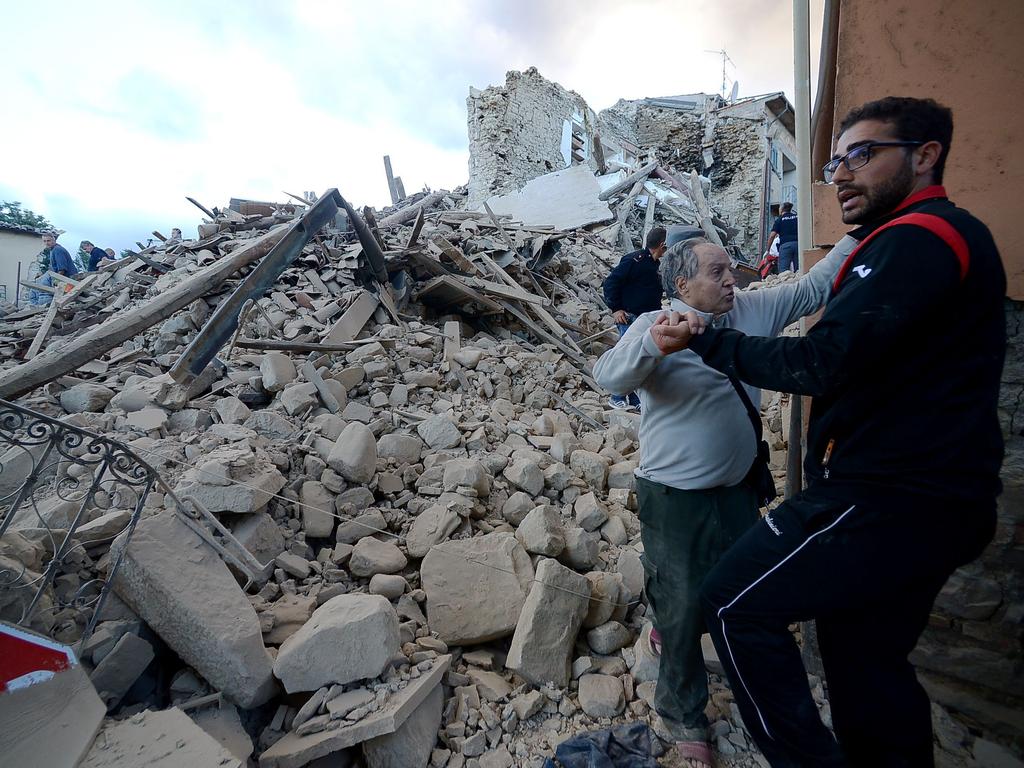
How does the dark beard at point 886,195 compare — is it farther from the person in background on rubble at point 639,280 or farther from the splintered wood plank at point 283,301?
the splintered wood plank at point 283,301

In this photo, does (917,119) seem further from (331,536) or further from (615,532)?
(331,536)

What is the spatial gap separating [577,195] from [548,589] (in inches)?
490

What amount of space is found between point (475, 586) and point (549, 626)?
431 millimetres

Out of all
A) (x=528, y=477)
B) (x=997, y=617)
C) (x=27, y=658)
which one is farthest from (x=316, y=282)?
(x=997, y=617)

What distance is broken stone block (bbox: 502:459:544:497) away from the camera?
134 inches

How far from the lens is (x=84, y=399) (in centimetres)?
404

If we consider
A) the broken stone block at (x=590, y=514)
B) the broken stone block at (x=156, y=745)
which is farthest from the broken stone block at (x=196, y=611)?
the broken stone block at (x=590, y=514)

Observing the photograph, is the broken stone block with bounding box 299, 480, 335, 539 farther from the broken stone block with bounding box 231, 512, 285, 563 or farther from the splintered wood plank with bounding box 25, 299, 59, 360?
the splintered wood plank with bounding box 25, 299, 59, 360

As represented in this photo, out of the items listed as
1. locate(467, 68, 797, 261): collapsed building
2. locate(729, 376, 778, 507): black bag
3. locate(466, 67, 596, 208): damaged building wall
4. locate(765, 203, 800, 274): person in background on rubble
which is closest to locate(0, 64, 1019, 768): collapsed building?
locate(729, 376, 778, 507): black bag

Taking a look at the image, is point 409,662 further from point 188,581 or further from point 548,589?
point 188,581

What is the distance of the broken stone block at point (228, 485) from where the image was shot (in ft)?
8.32

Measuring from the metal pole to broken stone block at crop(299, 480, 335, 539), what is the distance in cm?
247

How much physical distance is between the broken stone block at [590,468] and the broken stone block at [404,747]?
2.13 m

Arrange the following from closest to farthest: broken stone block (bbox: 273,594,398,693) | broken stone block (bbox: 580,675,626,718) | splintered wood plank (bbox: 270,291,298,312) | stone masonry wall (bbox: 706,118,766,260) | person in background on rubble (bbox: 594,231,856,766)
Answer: person in background on rubble (bbox: 594,231,856,766), broken stone block (bbox: 273,594,398,693), broken stone block (bbox: 580,675,626,718), splintered wood plank (bbox: 270,291,298,312), stone masonry wall (bbox: 706,118,766,260)
